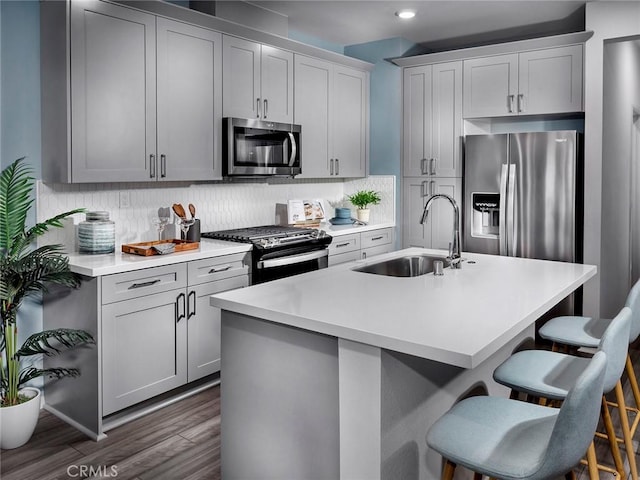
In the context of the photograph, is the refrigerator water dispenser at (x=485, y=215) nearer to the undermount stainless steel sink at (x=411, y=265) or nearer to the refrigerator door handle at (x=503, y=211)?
the refrigerator door handle at (x=503, y=211)

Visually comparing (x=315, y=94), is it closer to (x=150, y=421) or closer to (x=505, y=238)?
(x=505, y=238)

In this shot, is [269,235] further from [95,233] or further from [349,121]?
[349,121]

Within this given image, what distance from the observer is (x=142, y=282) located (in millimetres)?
3102

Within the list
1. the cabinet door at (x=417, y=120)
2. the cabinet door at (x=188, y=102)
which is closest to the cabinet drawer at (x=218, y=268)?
the cabinet door at (x=188, y=102)

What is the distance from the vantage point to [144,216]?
12.5ft

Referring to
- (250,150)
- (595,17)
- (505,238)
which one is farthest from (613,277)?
(250,150)

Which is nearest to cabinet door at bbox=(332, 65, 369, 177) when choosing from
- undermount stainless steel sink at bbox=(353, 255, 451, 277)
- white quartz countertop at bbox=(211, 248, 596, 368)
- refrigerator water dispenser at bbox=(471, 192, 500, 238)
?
refrigerator water dispenser at bbox=(471, 192, 500, 238)

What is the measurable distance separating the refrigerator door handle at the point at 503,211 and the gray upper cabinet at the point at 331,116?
55.6 inches

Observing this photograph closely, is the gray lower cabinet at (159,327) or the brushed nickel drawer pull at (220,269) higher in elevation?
the brushed nickel drawer pull at (220,269)

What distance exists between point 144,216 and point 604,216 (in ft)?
11.9

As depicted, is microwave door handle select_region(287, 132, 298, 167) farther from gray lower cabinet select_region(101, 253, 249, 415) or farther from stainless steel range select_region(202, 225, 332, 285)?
gray lower cabinet select_region(101, 253, 249, 415)

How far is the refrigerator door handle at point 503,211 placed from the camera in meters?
4.72

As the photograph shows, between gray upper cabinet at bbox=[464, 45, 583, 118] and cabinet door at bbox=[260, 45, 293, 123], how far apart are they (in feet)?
5.53

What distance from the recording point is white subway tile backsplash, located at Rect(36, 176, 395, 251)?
3.36 m
